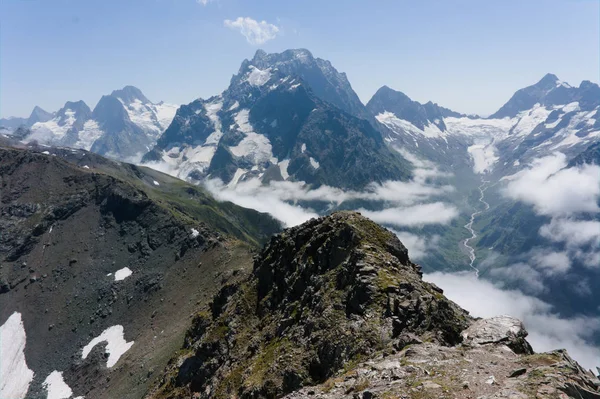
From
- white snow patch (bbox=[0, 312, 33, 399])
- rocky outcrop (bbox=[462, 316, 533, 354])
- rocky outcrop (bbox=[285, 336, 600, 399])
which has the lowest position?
white snow patch (bbox=[0, 312, 33, 399])

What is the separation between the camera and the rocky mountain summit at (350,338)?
28.5m

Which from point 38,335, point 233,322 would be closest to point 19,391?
point 38,335

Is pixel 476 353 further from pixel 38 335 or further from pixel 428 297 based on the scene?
pixel 38 335

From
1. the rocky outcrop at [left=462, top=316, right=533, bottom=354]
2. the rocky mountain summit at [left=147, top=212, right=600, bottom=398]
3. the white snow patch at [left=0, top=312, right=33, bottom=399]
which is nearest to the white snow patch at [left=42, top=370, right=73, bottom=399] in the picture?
the white snow patch at [left=0, top=312, right=33, bottom=399]

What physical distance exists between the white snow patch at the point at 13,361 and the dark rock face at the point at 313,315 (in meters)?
113

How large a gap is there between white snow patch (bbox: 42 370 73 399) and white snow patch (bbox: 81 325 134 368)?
10.6 meters

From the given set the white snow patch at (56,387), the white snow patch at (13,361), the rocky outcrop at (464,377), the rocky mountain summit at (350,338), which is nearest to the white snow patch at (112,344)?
the white snow patch at (56,387)

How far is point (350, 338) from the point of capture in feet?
149

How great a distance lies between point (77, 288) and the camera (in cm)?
19525

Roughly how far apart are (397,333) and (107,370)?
439 feet

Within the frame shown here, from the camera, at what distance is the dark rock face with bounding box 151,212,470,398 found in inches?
1763

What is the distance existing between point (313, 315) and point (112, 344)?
135 metres

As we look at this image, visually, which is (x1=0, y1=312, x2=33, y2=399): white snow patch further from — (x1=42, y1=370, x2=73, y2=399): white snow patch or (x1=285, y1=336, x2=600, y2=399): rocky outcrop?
(x1=285, y1=336, x2=600, y2=399): rocky outcrop

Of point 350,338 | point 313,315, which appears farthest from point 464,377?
point 313,315
